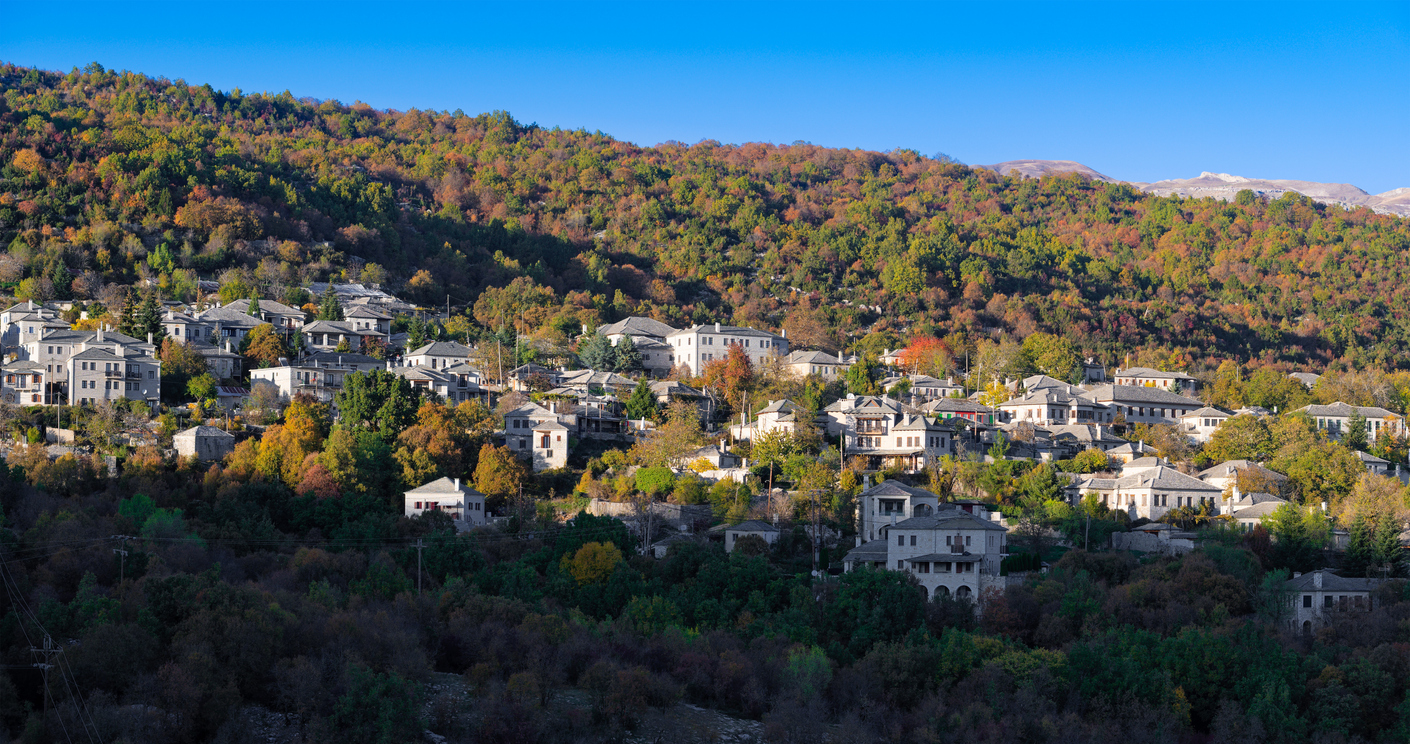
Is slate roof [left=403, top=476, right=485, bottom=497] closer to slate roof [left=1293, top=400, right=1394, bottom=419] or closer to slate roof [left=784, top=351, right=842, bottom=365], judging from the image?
slate roof [left=784, top=351, right=842, bottom=365]

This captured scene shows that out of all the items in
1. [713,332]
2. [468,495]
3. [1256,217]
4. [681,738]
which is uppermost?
[1256,217]

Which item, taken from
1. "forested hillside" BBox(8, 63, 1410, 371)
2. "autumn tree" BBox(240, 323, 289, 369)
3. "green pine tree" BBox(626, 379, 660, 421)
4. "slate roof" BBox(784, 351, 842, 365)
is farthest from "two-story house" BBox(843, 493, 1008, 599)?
"forested hillside" BBox(8, 63, 1410, 371)

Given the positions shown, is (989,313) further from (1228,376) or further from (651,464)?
(651,464)

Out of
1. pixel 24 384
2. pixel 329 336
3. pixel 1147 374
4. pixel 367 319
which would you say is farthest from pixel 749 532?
pixel 1147 374

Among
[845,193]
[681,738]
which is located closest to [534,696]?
[681,738]

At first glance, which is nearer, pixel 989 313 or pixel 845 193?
pixel 989 313

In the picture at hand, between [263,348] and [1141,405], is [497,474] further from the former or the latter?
[1141,405]

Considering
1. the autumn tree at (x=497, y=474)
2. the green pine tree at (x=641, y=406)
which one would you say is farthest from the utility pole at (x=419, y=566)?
the green pine tree at (x=641, y=406)

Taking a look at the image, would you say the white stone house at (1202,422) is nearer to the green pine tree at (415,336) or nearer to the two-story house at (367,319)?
the green pine tree at (415,336)
